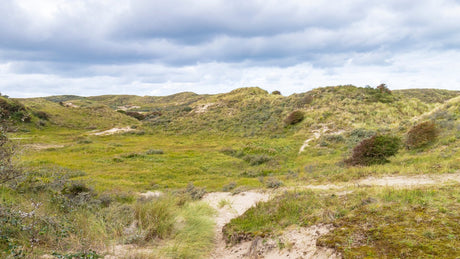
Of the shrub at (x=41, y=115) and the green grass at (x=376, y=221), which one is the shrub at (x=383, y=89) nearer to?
the green grass at (x=376, y=221)

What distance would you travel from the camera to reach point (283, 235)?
17.6 feet

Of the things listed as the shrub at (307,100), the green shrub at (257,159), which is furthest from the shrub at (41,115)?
the shrub at (307,100)

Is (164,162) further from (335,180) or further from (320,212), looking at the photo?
(320,212)

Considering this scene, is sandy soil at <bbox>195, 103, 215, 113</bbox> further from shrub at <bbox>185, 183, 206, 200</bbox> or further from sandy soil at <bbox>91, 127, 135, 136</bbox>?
shrub at <bbox>185, 183, 206, 200</bbox>

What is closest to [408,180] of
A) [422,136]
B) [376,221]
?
[376,221]

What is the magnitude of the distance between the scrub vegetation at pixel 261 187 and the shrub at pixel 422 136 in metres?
0.06

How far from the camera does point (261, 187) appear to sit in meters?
12.6

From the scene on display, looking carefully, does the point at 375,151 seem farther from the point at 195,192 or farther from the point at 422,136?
the point at 195,192

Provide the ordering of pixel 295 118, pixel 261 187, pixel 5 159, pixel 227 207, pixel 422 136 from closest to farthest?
1. pixel 5 159
2. pixel 227 207
3. pixel 261 187
4. pixel 422 136
5. pixel 295 118

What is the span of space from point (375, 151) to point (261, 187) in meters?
6.76

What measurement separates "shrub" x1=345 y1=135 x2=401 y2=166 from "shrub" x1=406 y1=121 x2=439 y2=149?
3.29 ft

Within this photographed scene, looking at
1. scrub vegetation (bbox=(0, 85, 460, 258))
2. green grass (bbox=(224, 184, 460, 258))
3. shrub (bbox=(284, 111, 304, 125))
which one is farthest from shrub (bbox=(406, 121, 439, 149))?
shrub (bbox=(284, 111, 304, 125))

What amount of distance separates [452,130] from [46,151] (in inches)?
1333

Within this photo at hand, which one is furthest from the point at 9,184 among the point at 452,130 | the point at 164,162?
the point at 452,130
